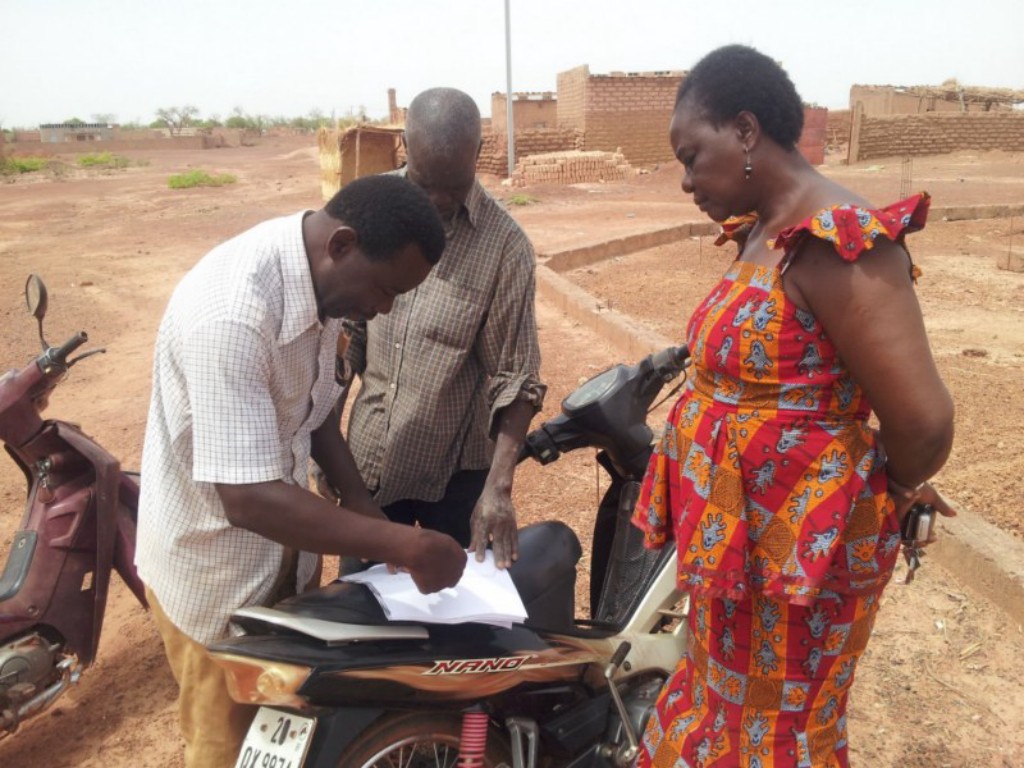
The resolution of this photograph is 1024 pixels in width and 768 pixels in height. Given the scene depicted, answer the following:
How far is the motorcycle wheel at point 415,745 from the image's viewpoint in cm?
171

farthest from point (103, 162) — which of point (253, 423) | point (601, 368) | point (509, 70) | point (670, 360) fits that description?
point (253, 423)

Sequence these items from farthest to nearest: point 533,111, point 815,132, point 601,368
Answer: point 533,111, point 815,132, point 601,368

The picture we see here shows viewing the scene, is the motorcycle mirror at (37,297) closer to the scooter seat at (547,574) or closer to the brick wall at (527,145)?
the scooter seat at (547,574)

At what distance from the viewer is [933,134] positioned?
79.1ft

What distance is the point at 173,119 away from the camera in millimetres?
79625

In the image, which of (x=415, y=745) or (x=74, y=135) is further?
(x=74, y=135)

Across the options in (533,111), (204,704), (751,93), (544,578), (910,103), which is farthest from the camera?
(910,103)

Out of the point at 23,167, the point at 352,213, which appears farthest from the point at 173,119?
the point at 352,213

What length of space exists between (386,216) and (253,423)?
0.43m

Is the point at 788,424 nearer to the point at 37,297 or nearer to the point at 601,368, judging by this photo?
the point at 37,297

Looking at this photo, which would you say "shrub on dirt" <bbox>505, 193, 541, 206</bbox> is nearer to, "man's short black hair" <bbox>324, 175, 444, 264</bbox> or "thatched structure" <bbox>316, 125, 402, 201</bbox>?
"thatched structure" <bbox>316, 125, 402, 201</bbox>

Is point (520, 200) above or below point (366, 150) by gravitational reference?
below

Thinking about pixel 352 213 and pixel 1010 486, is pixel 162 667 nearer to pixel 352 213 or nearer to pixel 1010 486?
pixel 352 213

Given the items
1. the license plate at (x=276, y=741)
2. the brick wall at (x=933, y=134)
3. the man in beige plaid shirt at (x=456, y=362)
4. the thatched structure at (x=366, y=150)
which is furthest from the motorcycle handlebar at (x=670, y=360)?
the brick wall at (x=933, y=134)
